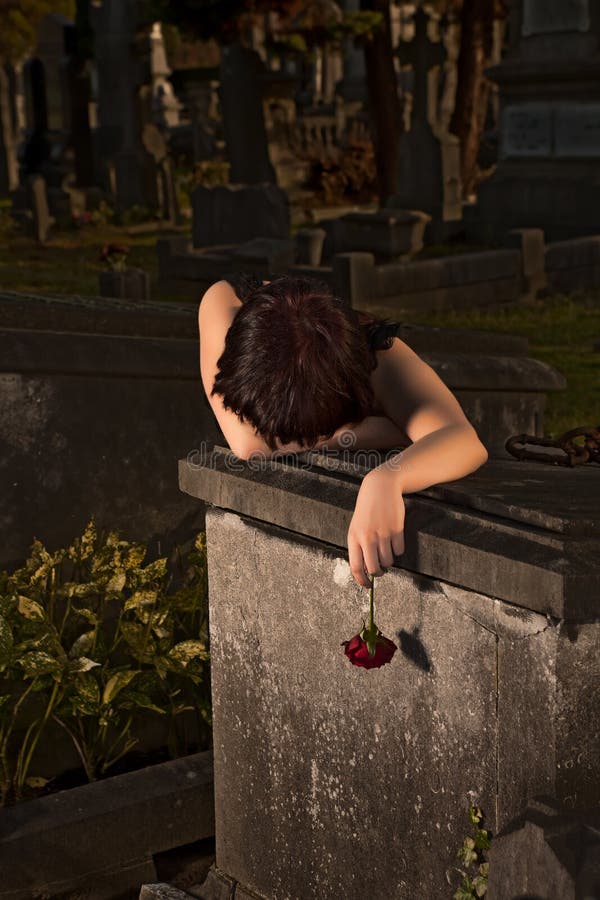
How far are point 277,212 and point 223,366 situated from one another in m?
13.4

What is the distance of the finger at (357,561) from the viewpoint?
2.61 m

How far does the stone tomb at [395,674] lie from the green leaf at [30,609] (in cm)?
86

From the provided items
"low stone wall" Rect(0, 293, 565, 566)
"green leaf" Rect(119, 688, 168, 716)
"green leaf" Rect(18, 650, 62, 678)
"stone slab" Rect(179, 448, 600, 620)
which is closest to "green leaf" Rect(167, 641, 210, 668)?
"green leaf" Rect(119, 688, 168, 716)

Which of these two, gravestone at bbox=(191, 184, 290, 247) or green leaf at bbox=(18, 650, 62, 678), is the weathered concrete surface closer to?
green leaf at bbox=(18, 650, 62, 678)

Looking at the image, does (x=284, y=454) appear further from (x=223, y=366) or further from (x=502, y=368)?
(x=502, y=368)

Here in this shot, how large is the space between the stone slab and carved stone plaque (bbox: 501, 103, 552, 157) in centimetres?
1338

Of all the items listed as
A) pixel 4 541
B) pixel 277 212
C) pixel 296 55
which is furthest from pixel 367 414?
pixel 296 55

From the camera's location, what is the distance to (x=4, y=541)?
4.36 metres

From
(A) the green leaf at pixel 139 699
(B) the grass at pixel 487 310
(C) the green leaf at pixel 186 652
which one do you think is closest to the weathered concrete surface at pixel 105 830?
(A) the green leaf at pixel 139 699

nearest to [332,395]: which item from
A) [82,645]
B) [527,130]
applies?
[82,645]

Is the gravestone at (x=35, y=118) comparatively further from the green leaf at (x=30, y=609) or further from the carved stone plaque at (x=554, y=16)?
the green leaf at (x=30, y=609)

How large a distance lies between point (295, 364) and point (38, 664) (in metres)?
1.51

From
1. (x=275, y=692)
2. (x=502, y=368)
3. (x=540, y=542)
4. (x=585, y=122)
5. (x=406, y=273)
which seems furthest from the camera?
(x=585, y=122)

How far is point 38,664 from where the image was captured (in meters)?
3.85
